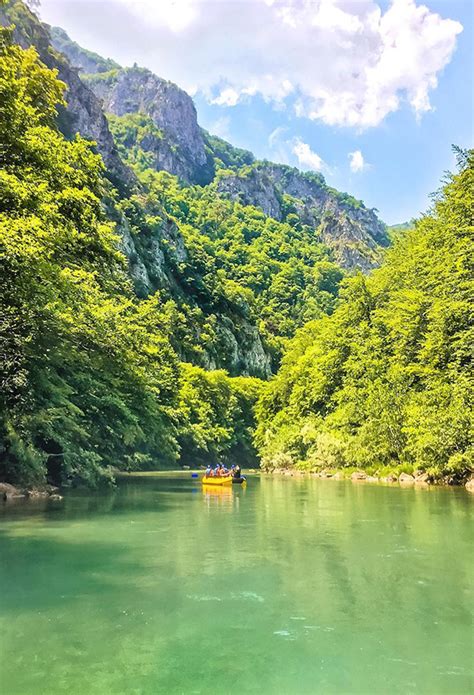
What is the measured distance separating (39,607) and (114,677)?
259 centimetres

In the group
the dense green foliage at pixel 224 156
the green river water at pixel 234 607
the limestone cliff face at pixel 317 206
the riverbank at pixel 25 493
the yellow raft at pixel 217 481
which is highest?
the dense green foliage at pixel 224 156

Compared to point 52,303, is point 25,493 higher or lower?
lower

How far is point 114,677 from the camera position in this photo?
17.0 feet

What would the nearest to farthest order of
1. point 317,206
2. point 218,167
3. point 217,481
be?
1. point 217,481
2. point 218,167
3. point 317,206

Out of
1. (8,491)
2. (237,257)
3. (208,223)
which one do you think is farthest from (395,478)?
(208,223)

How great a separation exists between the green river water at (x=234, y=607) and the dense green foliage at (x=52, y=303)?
584 cm

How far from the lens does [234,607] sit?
24.7 ft

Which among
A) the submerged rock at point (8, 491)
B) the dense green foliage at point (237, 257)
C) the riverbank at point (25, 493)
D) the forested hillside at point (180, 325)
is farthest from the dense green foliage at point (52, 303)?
the dense green foliage at point (237, 257)

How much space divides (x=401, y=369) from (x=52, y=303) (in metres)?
29.4

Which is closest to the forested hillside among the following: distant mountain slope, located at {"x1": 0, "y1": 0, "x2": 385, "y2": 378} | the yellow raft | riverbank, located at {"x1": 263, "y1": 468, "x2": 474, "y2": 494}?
distant mountain slope, located at {"x1": 0, "y1": 0, "x2": 385, "y2": 378}

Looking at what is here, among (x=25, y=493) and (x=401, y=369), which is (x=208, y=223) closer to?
(x=401, y=369)

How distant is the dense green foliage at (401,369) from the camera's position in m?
31.8

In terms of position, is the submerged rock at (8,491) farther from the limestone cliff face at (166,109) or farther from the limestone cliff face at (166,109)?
the limestone cliff face at (166,109)

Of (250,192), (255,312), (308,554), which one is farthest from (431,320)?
(250,192)
